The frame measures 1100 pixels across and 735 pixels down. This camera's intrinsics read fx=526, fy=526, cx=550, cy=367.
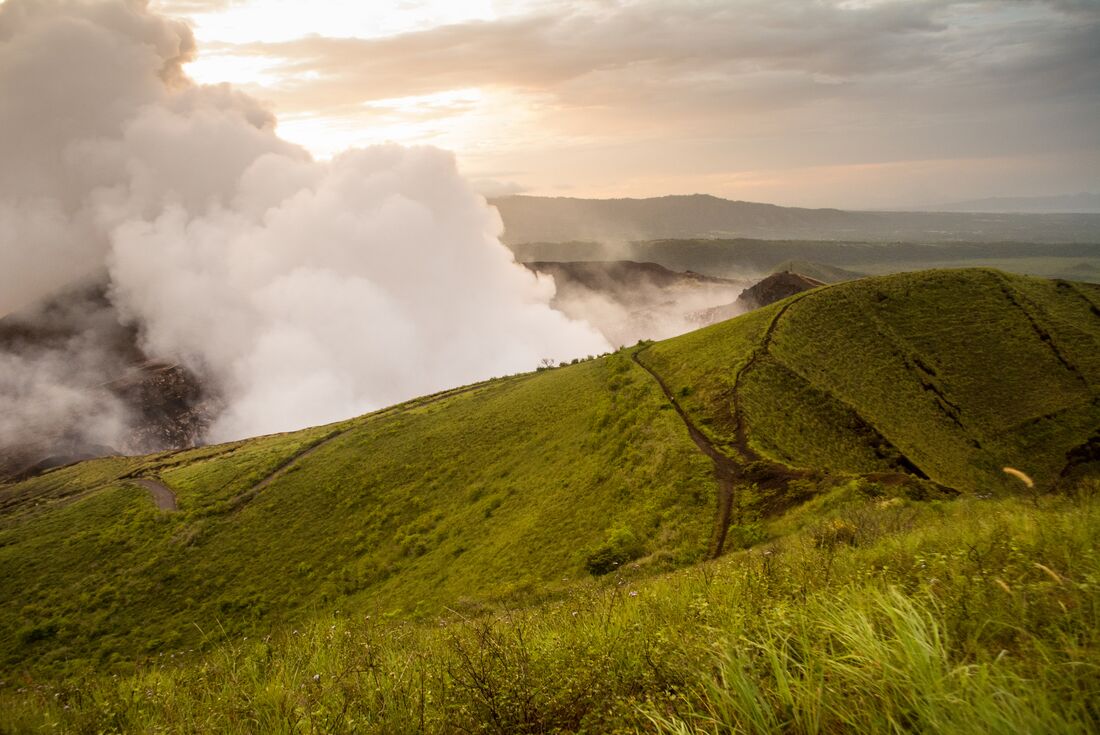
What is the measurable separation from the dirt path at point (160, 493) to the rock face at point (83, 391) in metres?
80.3

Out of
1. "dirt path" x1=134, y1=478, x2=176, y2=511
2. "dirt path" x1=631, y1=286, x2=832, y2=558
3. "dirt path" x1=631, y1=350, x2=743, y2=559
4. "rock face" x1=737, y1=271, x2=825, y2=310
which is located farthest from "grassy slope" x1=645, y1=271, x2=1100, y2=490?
"rock face" x1=737, y1=271, x2=825, y2=310

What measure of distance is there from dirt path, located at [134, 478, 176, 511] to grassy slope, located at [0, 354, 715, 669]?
A: 124 centimetres

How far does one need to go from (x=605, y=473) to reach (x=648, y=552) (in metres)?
9.45

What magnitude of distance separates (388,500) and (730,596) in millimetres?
42821

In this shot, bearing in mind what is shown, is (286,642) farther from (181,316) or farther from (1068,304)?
(181,316)

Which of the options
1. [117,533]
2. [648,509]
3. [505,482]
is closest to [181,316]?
[117,533]

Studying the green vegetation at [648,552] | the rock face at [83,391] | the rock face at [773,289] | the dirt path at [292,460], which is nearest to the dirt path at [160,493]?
the green vegetation at [648,552]

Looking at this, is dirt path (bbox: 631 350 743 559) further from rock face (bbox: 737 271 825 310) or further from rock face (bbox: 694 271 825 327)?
rock face (bbox: 737 271 825 310)

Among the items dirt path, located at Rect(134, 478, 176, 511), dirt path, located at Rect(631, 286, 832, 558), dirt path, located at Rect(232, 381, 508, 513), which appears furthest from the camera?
dirt path, located at Rect(134, 478, 176, 511)

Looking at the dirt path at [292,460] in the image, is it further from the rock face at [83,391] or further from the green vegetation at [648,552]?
the rock face at [83,391]

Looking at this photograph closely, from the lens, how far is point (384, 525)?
41.3 metres

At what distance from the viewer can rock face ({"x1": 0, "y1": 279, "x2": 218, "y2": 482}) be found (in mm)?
137750

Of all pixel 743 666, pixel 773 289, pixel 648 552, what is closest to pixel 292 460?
pixel 648 552

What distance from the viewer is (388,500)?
4453cm
